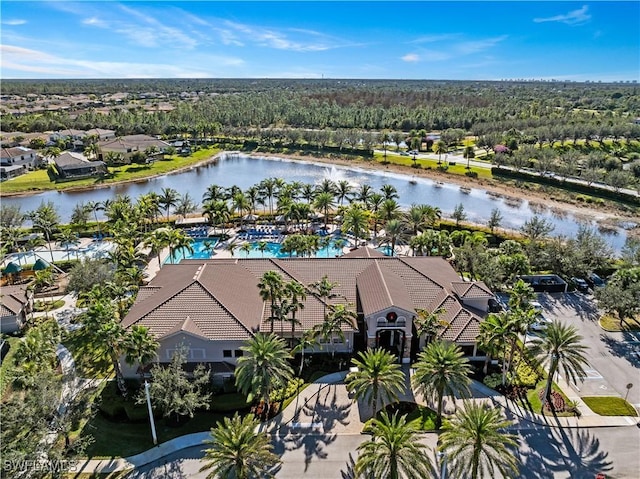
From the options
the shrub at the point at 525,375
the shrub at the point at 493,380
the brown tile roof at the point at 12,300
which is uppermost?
the brown tile roof at the point at 12,300

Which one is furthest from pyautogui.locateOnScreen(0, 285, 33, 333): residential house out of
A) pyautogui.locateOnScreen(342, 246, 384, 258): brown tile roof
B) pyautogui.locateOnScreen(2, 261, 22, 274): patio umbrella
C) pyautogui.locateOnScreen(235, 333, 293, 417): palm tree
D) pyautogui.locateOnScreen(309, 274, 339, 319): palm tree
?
pyautogui.locateOnScreen(342, 246, 384, 258): brown tile roof

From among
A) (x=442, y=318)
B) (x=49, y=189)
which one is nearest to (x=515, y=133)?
(x=442, y=318)

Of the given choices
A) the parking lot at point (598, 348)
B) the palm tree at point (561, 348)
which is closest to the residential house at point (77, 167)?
the parking lot at point (598, 348)

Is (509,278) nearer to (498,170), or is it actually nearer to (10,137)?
(498,170)

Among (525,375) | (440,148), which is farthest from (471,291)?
(440,148)

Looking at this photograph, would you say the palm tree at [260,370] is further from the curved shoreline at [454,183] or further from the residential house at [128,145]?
the residential house at [128,145]

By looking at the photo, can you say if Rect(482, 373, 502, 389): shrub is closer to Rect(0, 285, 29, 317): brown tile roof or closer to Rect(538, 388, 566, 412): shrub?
Rect(538, 388, 566, 412): shrub

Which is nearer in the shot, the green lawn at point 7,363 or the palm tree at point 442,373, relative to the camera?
the palm tree at point 442,373
